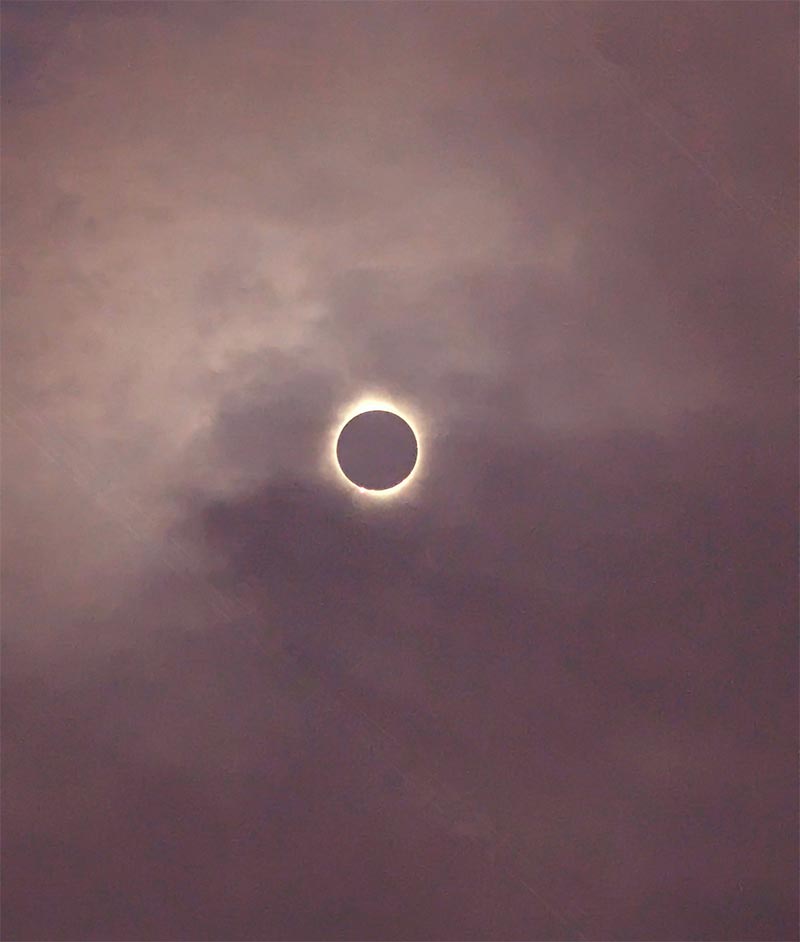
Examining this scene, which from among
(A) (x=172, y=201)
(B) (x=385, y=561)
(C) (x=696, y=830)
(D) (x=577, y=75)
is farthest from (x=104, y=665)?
(D) (x=577, y=75)

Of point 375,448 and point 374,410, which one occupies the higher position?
point 374,410

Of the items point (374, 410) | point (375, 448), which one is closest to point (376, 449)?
point (375, 448)

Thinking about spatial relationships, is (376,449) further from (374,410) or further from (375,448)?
(374,410)

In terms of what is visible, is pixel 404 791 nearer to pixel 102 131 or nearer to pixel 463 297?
pixel 463 297
